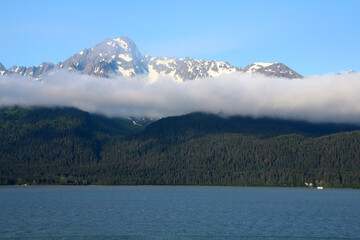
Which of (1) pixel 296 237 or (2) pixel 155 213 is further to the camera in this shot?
(2) pixel 155 213

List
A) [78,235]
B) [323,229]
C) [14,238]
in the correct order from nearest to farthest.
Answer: [14,238] < [78,235] < [323,229]

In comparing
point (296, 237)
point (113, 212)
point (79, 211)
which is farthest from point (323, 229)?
point (79, 211)

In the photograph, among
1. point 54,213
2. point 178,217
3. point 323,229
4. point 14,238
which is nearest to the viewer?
point 14,238

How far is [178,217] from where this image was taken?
516 ft

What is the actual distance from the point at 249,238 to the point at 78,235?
4402 centimetres

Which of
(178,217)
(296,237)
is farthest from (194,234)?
(178,217)

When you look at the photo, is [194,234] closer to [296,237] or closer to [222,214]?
[296,237]

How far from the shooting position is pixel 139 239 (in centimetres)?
10856

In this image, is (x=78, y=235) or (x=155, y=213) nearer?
(x=78, y=235)

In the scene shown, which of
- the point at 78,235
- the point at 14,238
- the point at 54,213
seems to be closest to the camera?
the point at 14,238

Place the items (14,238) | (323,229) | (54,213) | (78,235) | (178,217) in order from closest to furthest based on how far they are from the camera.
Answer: (14,238), (78,235), (323,229), (178,217), (54,213)

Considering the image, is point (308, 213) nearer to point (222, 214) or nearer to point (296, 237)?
point (222, 214)

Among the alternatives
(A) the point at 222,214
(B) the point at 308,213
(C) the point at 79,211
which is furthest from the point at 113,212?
(B) the point at 308,213

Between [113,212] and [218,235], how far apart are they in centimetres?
6976
